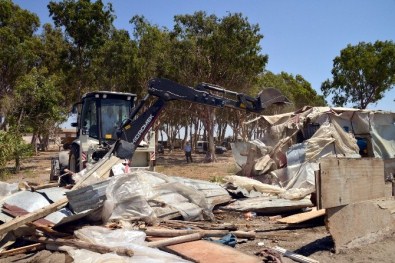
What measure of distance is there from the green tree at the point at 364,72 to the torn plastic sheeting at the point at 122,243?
32.5m

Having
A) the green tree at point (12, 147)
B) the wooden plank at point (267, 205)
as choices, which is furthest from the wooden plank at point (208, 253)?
the green tree at point (12, 147)

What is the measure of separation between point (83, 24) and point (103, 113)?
15.5 meters

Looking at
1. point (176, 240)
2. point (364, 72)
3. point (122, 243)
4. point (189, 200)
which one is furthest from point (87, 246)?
point (364, 72)

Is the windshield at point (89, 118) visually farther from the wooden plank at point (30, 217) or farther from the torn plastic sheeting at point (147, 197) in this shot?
the wooden plank at point (30, 217)

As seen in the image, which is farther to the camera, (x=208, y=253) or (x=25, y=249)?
(x=25, y=249)

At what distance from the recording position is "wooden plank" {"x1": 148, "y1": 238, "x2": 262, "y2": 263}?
4514 millimetres

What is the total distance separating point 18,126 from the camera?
19.3 meters

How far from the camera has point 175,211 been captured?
720 cm

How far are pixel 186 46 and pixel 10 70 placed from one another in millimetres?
11327

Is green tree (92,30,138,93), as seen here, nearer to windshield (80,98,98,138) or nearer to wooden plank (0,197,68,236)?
windshield (80,98,98,138)

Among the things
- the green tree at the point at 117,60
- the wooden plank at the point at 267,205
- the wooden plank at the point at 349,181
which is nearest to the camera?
the wooden plank at the point at 349,181

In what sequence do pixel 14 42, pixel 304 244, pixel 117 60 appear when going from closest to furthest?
1. pixel 304 244
2. pixel 14 42
3. pixel 117 60

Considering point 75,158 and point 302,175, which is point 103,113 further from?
point 302,175

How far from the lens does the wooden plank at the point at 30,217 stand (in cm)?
565
